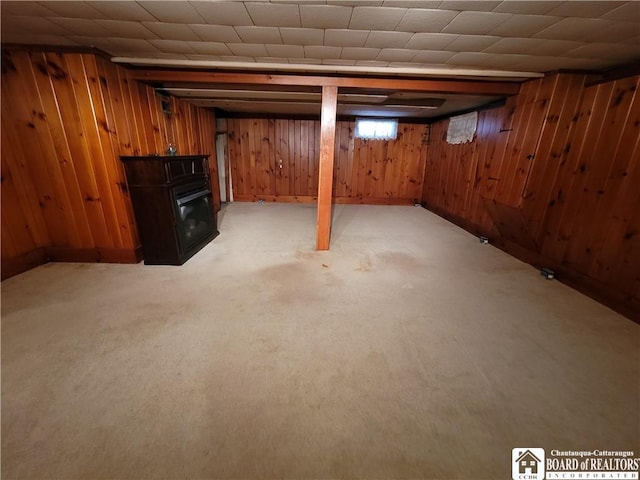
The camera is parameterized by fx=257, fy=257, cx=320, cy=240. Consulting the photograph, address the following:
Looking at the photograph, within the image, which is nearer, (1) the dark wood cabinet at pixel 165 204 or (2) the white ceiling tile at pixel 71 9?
(2) the white ceiling tile at pixel 71 9

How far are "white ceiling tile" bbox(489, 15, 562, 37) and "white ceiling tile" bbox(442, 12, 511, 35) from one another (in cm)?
5

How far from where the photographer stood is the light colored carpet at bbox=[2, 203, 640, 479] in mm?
1062

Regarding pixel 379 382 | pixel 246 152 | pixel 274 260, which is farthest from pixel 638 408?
pixel 246 152

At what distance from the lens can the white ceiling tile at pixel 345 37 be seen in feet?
6.13

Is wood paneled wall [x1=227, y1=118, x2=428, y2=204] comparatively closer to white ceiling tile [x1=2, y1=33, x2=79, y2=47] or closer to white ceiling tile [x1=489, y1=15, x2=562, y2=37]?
white ceiling tile [x1=2, y1=33, x2=79, y2=47]

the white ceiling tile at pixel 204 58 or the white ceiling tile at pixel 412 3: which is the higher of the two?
the white ceiling tile at pixel 204 58

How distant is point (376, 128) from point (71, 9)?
5037mm

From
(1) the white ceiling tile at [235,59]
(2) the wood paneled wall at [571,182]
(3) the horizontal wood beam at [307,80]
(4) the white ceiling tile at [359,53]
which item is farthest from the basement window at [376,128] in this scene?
(1) the white ceiling tile at [235,59]

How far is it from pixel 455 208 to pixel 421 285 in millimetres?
2854

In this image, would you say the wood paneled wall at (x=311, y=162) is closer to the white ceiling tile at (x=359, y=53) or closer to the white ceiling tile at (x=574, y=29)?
the white ceiling tile at (x=359, y=53)

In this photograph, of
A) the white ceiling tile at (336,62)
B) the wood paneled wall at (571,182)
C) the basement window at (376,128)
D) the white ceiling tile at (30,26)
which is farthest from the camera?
the basement window at (376,128)

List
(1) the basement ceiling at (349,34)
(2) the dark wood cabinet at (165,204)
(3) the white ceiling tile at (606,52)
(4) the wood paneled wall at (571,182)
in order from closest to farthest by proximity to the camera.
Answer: (1) the basement ceiling at (349,34), (3) the white ceiling tile at (606,52), (4) the wood paneled wall at (571,182), (2) the dark wood cabinet at (165,204)

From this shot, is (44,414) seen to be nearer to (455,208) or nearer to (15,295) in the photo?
(15,295)

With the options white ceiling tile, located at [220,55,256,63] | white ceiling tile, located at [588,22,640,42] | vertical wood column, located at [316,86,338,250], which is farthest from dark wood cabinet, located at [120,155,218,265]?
white ceiling tile, located at [588,22,640,42]
